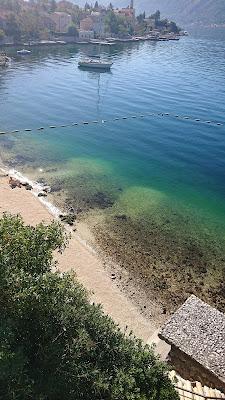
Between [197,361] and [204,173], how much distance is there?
1266 inches

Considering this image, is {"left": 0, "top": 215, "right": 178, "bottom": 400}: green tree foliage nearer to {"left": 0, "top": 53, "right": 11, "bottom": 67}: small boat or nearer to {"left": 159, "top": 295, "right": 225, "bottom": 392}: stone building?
{"left": 159, "top": 295, "right": 225, "bottom": 392}: stone building

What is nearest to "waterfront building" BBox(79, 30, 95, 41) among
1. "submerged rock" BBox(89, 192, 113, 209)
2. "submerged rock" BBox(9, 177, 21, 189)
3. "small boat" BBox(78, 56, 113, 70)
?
"small boat" BBox(78, 56, 113, 70)

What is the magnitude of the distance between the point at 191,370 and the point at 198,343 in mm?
1476

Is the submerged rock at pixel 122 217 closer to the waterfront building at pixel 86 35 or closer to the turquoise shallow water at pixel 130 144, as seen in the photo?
the turquoise shallow water at pixel 130 144

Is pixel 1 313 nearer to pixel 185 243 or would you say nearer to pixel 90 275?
pixel 90 275

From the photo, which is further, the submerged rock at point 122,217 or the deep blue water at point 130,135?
the deep blue water at point 130,135

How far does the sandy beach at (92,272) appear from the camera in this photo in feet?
84.7

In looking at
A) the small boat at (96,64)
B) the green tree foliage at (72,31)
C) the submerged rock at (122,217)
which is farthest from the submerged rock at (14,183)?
the green tree foliage at (72,31)

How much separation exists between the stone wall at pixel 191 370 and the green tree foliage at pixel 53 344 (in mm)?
4850

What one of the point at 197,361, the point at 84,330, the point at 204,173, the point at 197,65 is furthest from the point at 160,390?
the point at 197,65

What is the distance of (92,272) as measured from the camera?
30.0 meters

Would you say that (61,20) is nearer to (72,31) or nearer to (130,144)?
(72,31)

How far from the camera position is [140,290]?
94.5ft

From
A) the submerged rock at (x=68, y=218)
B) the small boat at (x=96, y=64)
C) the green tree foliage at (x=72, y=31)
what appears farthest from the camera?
the green tree foliage at (x=72, y=31)
